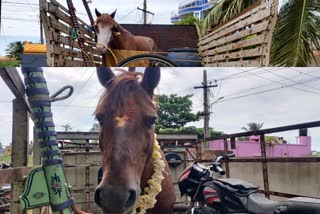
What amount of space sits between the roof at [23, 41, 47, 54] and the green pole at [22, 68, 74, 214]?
0.25 meters

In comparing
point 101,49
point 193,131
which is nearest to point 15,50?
point 101,49

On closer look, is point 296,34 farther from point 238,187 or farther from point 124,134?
point 124,134

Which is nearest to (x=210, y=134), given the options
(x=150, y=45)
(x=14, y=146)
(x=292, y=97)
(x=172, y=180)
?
(x=172, y=180)

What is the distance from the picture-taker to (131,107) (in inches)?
72.0

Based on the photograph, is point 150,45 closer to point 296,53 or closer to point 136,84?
point 136,84

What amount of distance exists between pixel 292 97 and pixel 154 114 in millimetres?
608

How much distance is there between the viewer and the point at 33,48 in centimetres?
220

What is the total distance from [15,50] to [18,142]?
0.49 m

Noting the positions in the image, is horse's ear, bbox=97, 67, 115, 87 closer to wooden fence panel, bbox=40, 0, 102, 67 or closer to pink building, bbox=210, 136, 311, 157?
wooden fence panel, bbox=40, 0, 102, 67

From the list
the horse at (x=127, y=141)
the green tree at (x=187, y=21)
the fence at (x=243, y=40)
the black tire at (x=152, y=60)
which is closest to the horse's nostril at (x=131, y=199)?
the horse at (x=127, y=141)

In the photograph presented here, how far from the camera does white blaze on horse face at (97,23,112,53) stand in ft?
7.22

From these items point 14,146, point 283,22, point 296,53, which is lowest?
point 14,146

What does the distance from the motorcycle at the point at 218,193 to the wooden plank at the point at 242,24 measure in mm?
714

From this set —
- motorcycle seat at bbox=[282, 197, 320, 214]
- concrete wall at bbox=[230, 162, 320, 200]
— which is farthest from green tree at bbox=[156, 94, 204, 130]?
motorcycle seat at bbox=[282, 197, 320, 214]
